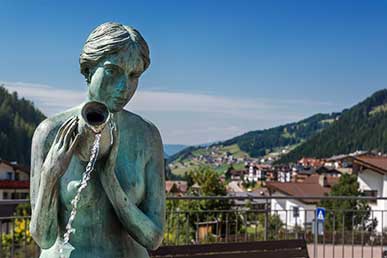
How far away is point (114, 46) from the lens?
2.07 metres

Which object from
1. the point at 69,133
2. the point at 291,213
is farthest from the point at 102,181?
the point at 291,213

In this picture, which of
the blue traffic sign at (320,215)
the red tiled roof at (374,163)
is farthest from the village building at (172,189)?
the red tiled roof at (374,163)

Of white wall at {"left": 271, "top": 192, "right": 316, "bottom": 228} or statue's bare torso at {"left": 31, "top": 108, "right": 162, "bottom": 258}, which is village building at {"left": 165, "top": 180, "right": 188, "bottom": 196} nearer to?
statue's bare torso at {"left": 31, "top": 108, "right": 162, "bottom": 258}

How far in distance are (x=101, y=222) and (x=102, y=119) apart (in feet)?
1.29

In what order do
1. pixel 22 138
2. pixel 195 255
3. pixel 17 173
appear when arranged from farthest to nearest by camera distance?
pixel 22 138
pixel 17 173
pixel 195 255

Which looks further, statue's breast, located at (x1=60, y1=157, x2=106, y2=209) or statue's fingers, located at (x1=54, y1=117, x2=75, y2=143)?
statue's breast, located at (x1=60, y1=157, x2=106, y2=209)

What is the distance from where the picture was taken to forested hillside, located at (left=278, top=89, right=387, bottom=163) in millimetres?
150375

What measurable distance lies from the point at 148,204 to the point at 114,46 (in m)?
0.56

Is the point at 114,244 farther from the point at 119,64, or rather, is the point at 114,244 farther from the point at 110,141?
the point at 119,64

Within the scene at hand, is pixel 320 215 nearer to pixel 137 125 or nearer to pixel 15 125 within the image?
pixel 137 125

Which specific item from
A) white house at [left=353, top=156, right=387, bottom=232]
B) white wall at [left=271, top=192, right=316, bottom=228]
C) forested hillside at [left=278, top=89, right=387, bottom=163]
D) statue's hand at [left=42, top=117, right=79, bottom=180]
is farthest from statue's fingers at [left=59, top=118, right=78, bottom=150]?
forested hillside at [left=278, top=89, right=387, bottom=163]

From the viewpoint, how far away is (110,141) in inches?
77.4

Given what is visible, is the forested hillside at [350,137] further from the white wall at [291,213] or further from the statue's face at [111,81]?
the statue's face at [111,81]

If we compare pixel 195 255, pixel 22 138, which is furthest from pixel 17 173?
pixel 195 255
